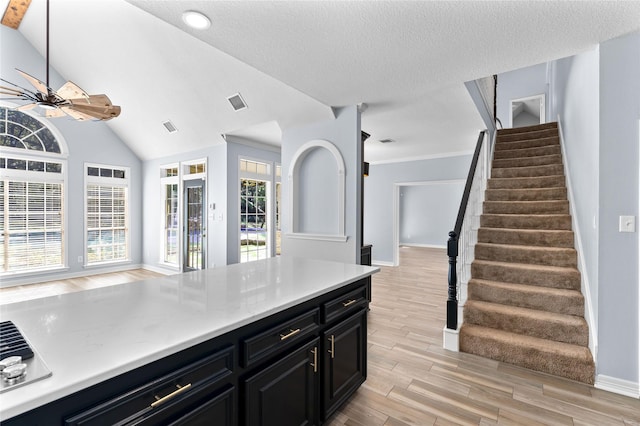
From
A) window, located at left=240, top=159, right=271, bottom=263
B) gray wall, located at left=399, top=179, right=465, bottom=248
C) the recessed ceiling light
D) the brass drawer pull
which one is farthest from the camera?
gray wall, located at left=399, top=179, right=465, bottom=248

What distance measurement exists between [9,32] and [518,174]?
370 inches

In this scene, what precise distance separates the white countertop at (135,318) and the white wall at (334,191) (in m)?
1.65

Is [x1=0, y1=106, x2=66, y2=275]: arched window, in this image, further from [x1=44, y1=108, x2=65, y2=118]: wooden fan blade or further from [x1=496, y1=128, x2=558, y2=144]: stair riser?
[x1=496, y1=128, x2=558, y2=144]: stair riser

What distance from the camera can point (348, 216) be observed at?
373cm

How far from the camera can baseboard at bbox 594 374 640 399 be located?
2156 millimetres

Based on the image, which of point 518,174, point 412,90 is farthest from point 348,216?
point 518,174

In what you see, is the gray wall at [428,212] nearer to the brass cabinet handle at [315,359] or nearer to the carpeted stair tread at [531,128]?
the carpeted stair tread at [531,128]

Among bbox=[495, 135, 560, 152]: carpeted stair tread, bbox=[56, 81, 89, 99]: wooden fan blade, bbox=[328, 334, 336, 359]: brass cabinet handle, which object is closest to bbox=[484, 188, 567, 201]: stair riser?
bbox=[495, 135, 560, 152]: carpeted stair tread

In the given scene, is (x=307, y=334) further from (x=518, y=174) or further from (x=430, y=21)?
(x=518, y=174)

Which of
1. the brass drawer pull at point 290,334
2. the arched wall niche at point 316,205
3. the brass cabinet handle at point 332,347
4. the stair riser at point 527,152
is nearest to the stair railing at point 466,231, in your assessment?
the stair riser at point 527,152

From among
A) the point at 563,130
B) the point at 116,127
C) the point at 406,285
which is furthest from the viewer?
the point at 116,127

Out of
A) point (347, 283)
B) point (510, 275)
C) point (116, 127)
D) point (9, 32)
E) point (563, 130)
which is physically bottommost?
point (510, 275)

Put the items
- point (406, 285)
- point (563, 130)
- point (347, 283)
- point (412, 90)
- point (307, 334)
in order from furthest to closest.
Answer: point (406, 285) < point (563, 130) < point (412, 90) < point (347, 283) < point (307, 334)

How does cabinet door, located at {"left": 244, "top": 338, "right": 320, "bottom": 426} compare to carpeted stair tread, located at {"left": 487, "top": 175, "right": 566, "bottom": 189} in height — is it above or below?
below
